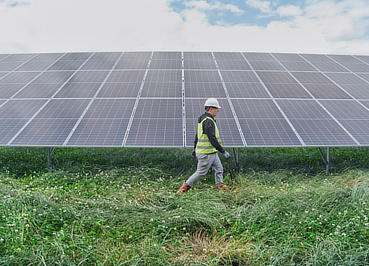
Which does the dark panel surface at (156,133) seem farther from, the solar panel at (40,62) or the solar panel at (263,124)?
the solar panel at (40,62)

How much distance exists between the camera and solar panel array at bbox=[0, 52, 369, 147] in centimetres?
799

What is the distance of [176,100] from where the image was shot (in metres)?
9.39

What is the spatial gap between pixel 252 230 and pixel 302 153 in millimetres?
7240

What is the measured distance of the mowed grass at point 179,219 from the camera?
419 centimetres

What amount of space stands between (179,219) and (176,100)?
5.00m

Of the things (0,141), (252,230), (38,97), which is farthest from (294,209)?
(38,97)

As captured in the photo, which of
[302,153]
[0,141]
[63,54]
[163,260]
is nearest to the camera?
[163,260]

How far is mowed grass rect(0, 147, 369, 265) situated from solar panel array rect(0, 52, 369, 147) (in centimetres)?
112

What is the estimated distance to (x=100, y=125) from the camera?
8.37m

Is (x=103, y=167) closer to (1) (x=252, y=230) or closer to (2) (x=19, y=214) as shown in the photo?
(2) (x=19, y=214)

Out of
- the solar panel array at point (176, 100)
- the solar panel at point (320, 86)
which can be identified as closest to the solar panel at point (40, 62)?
the solar panel array at point (176, 100)

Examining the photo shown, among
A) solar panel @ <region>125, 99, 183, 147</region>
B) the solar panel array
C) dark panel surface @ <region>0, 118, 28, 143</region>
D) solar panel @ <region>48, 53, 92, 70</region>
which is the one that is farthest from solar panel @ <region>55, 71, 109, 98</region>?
solar panel @ <region>125, 99, 183, 147</region>

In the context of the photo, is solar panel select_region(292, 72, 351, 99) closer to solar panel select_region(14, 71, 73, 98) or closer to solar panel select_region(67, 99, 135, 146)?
solar panel select_region(67, 99, 135, 146)

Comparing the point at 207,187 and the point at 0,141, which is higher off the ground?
the point at 0,141
